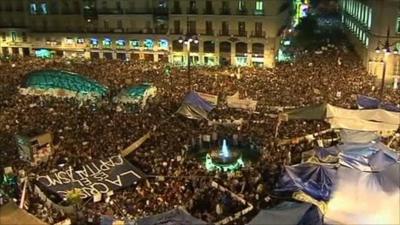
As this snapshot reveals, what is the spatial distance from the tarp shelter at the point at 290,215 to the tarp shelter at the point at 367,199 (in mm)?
636

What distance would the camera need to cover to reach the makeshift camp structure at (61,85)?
3703 centimetres

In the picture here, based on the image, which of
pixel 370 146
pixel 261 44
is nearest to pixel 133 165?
pixel 370 146

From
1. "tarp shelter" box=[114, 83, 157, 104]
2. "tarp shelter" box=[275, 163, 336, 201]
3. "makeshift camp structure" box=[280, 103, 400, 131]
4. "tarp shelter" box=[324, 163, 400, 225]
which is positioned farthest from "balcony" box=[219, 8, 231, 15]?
"tarp shelter" box=[324, 163, 400, 225]

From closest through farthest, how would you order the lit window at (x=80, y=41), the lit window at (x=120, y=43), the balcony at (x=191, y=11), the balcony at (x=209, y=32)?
the balcony at (x=209, y=32) < the balcony at (x=191, y=11) < the lit window at (x=120, y=43) < the lit window at (x=80, y=41)

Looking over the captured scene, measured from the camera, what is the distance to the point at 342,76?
4409cm

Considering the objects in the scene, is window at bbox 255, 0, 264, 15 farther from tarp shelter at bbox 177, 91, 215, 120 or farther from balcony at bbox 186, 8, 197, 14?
tarp shelter at bbox 177, 91, 215, 120

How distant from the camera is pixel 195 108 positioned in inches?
1235

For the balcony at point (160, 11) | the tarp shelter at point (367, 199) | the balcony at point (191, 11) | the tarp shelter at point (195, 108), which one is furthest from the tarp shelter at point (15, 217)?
the balcony at point (160, 11)

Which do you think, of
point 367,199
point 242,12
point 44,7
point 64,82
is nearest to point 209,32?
point 242,12

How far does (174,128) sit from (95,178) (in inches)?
300

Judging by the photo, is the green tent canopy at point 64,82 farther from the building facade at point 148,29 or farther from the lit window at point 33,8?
the lit window at point 33,8

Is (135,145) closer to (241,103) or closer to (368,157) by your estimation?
(241,103)

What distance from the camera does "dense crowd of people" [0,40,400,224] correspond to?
21578mm

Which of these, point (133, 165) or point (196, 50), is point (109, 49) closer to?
point (196, 50)
